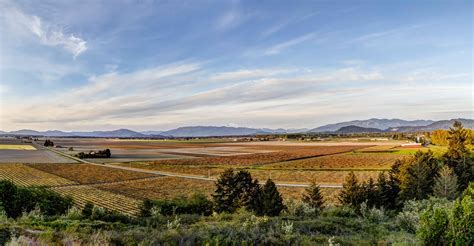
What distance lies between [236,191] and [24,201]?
44.6ft

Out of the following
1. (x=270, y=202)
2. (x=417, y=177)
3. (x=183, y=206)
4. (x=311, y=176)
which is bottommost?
(x=311, y=176)

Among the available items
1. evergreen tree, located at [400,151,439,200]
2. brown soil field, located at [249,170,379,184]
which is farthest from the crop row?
evergreen tree, located at [400,151,439,200]

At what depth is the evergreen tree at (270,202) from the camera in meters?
22.2

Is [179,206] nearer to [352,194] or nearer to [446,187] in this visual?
[352,194]

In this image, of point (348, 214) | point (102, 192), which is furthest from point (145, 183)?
point (348, 214)

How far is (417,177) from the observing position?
31.1 meters

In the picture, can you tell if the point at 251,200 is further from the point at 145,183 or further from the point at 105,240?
the point at 145,183

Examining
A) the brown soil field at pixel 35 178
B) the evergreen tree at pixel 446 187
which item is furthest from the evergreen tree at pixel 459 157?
the brown soil field at pixel 35 178

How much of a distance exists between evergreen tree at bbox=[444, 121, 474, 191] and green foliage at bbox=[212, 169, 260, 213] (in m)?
24.5

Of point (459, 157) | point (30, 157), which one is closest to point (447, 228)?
point (459, 157)

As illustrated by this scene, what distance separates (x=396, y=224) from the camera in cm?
1241

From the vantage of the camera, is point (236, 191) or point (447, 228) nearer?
point (447, 228)

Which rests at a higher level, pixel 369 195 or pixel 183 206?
pixel 183 206

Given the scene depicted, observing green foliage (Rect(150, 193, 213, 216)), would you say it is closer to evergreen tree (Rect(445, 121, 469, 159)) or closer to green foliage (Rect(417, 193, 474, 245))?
green foliage (Rect(417, 193, 474, 245))
